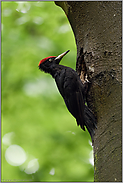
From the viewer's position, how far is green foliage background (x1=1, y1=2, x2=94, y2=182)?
3.26 metres

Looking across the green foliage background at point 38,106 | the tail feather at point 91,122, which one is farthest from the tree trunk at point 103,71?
the green foliage background at point 38,106

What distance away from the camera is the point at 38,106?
3635mm

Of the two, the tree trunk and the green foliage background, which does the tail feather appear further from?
the green foliage background

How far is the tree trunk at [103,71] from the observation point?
5.11 ft

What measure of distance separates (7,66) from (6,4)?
1.52 meters

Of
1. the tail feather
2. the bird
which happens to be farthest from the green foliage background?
the tail feather

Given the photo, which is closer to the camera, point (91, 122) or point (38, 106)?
point (91, 122)

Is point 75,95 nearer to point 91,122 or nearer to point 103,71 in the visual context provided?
point 91,122

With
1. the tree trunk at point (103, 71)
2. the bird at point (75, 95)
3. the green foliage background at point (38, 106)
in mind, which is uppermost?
the tree trunk at point (103, 71)

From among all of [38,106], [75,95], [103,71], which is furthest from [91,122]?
[38,106]

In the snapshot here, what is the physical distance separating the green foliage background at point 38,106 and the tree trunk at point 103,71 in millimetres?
1494

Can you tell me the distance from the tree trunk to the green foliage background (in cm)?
149

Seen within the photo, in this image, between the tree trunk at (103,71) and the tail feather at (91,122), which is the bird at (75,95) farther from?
the tree trunk at (103,71)

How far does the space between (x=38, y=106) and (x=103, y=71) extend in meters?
1.97
